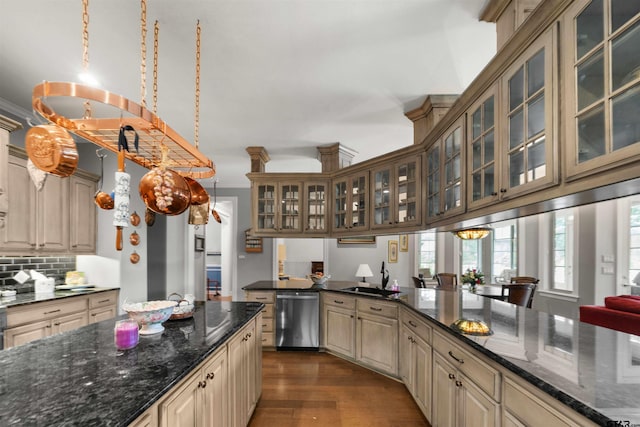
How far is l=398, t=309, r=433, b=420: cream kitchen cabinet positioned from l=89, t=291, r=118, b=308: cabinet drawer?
365 centimetres

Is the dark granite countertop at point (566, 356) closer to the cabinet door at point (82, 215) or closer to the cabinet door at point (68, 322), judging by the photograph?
the cabinet door at point (68, 322)

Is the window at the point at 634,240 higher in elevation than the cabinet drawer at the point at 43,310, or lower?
higher

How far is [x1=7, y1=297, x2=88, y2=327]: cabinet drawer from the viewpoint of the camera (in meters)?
2.84

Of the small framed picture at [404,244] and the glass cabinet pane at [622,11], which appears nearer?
the glass cabinet pane at [622,11]

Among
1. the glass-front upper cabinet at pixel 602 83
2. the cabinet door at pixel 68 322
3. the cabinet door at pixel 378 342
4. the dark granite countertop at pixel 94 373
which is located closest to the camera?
the dark granite countertop at pixel 94 373

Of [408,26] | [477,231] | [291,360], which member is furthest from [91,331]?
[477,231]

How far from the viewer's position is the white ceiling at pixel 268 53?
187 centimetres

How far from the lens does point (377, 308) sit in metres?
3.30

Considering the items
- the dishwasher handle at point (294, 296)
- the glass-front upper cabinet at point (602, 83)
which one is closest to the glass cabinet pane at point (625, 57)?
the glass-front upper cabinet at point (602, 83)

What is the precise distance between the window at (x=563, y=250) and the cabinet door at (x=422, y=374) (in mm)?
3892

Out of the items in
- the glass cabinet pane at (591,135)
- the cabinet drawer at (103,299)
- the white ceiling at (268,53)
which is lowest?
the cabinet drawer at (103,299)

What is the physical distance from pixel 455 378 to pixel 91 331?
2.16m

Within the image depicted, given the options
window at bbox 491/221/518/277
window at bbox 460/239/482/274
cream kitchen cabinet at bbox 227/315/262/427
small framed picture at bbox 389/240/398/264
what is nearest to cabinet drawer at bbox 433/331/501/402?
cream kitchen cabinet at bbox 227/315/262/427

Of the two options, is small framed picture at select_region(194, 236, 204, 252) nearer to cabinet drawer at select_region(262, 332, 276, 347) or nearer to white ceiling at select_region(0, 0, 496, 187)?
cabinet drawer at select_region(262, 332, 276, 347)
